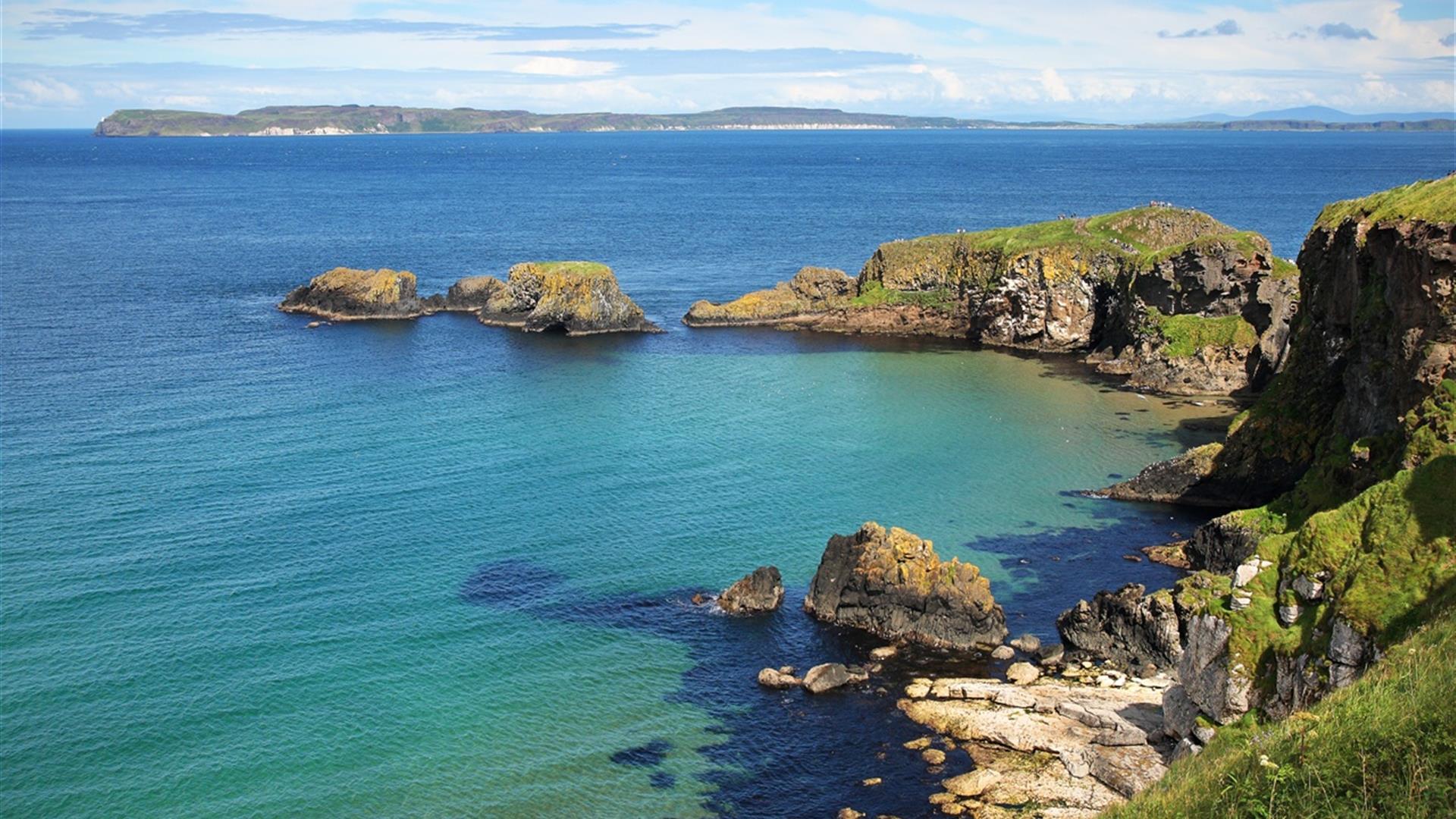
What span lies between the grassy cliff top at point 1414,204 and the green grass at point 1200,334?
80.4ft

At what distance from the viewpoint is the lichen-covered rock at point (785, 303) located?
355 ft

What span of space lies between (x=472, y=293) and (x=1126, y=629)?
86558 millimetres

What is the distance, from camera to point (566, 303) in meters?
107

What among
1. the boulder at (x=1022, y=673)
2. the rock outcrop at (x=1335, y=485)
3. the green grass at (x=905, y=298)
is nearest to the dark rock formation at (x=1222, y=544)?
the rock outcrop at (x=1335, y=485)

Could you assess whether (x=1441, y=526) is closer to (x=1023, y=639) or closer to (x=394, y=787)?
(x=1023, y=639)

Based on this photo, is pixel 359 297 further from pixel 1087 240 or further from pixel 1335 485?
pixel 1335 485

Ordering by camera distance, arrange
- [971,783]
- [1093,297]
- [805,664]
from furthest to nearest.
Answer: [1093,297] → [805,664] → [971,783]

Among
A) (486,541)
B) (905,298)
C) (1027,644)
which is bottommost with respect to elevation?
(1027,644)

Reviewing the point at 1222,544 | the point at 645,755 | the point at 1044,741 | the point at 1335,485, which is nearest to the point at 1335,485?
the point at 1335,485

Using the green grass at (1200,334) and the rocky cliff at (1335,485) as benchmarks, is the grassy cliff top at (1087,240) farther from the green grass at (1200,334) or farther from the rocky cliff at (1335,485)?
the rocky cliff at (1335,485)

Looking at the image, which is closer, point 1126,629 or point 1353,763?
point 1353,763

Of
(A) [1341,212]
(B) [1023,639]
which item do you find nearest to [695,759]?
(B) [1023,639]

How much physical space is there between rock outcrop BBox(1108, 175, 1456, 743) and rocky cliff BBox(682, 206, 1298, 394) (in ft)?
60.4

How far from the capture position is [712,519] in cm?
5803
